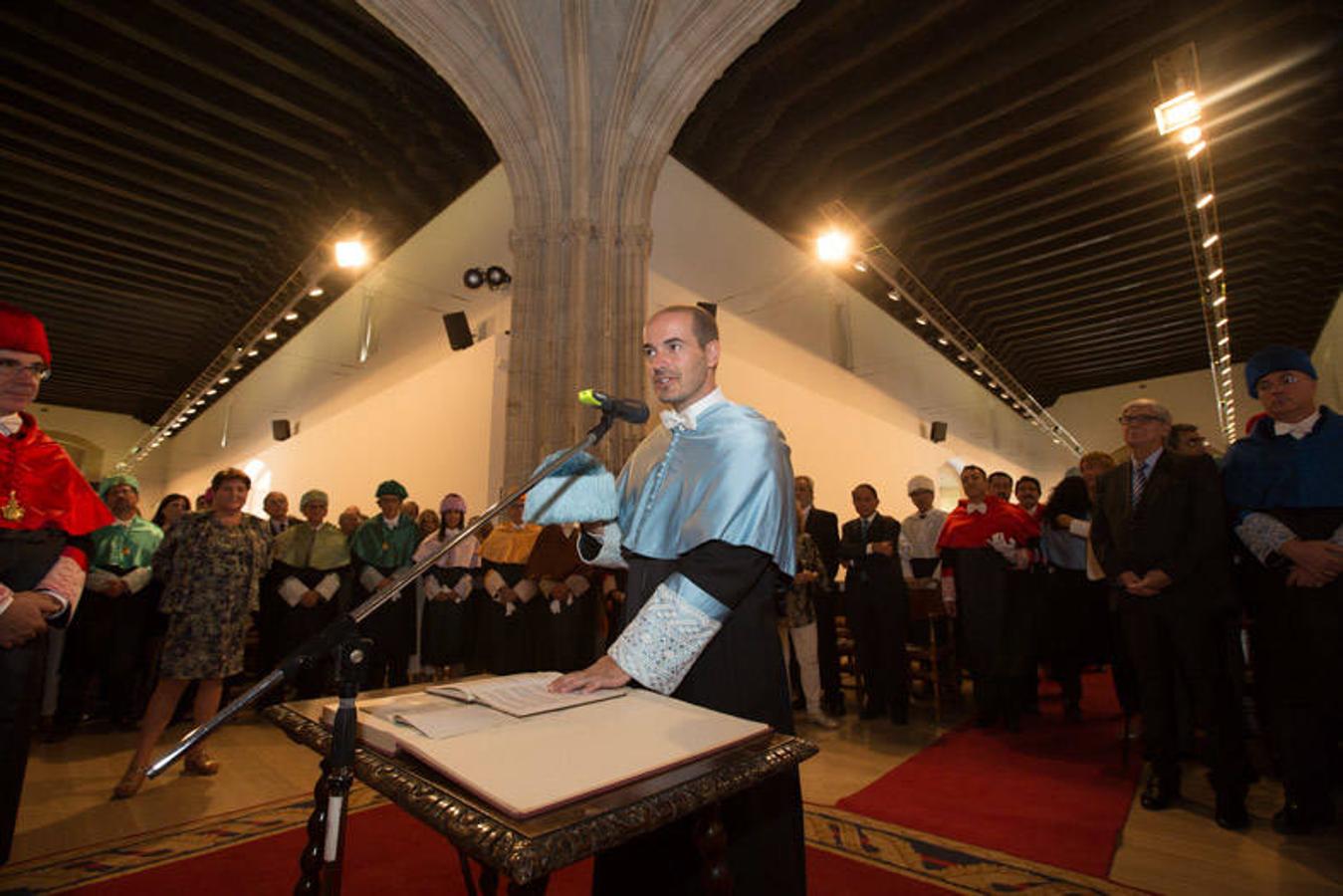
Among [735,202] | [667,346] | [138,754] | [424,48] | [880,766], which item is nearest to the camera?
[667,346]

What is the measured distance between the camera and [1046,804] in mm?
2824

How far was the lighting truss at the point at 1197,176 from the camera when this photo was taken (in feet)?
16.8

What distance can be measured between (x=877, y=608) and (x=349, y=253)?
22.9 ft

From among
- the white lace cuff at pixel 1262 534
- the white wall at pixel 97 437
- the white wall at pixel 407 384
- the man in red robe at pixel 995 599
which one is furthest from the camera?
the white wall at pixel 97 437

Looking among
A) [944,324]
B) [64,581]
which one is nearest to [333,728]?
[64,581]

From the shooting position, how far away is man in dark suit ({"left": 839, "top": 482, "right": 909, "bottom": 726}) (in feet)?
14.3

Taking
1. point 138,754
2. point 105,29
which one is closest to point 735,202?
point 105,29

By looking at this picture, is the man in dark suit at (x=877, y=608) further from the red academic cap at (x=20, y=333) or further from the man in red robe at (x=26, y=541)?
the red academic cap at (x=20, y=333)

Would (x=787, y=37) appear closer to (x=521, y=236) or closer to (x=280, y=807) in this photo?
(x=521, y=236)

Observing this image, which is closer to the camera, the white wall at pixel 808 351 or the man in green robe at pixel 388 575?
the man in green robe at pixel 388 575

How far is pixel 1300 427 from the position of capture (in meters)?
2.49

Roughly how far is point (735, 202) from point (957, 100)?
2365 millimetres

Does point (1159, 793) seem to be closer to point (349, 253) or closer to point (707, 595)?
point (707, 595)

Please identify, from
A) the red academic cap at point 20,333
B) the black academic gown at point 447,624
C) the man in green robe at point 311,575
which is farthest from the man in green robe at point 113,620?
the red academic cap at point 20,333
